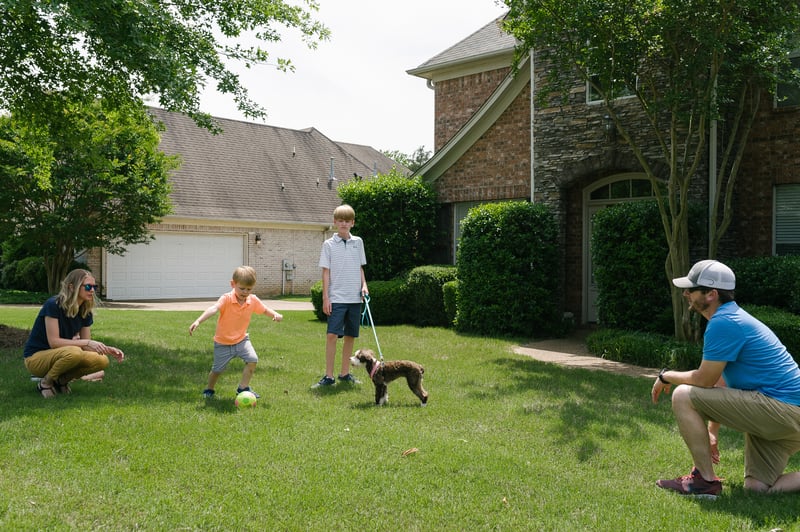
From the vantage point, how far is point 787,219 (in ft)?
35.5

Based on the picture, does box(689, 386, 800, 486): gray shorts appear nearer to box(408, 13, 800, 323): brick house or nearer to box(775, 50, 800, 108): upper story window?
A: box(408, 13, 800, 323): brick house

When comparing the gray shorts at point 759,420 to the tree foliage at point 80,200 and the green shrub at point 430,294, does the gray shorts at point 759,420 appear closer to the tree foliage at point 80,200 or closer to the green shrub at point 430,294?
the green shrub at point 430,294

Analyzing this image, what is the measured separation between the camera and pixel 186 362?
8570mm

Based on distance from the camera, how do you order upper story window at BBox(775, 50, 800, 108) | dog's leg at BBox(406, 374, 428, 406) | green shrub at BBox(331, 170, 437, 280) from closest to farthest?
dog's leg at BBox(406, 374, 428, 406), upper story window at BBox(775, 50, 800, 108), green shrub at BBox(331, 170, 437, 280)

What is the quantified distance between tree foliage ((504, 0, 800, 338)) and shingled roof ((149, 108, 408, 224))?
15.7m

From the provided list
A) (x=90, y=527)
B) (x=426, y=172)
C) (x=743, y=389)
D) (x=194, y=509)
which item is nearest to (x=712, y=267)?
(x=743, y=389)

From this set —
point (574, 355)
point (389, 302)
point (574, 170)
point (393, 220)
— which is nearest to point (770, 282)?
point (574, 355)

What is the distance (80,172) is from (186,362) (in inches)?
494

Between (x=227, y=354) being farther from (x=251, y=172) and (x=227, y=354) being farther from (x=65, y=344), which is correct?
(x=251, y=172)

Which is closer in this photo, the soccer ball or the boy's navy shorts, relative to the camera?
the soccer ball

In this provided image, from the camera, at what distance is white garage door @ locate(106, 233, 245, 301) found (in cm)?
2148

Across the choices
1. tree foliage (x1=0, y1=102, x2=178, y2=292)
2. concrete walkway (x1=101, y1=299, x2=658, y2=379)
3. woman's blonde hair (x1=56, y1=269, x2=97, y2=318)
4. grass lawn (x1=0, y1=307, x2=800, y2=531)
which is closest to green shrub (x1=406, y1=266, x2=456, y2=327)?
concrete walkway (x1=101, y1=299, x2=658, y2=379)

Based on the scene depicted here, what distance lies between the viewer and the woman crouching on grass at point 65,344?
20.0ft

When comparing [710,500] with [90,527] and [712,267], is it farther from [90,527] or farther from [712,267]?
[90,527]
